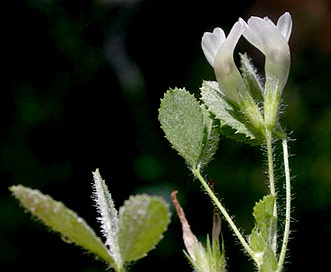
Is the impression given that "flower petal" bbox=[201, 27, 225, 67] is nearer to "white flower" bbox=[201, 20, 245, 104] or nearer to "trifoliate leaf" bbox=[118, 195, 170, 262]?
"white flower" bbox=[201, 20, 245, 104]

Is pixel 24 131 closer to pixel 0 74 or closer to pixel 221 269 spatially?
pixel 0 74

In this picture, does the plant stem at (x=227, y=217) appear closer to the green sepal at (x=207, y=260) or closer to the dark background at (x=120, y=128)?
the green sepal at (x=207, y=260)

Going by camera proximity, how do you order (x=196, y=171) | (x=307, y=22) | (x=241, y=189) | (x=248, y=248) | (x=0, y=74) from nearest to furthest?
(x=248, y=248) < (x=196, y=171) < (x=241, y=189) < (x=0, y=74) < (x=307, y=22)

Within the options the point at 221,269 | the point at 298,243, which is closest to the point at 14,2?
the point at 298,243

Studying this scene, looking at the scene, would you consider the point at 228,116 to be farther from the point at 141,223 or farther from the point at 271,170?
the point at 141,223

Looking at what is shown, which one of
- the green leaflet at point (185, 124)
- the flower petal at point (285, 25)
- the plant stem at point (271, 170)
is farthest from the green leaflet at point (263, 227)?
the flower petal at point (285, 25)

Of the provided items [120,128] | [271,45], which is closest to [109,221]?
[271,45]
